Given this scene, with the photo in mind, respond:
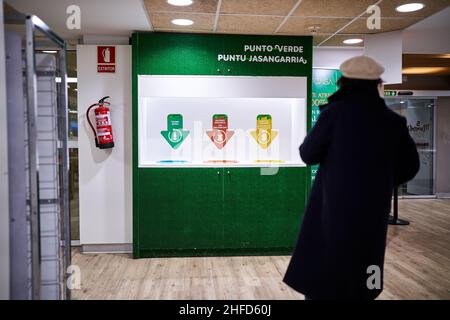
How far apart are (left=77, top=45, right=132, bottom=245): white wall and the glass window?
6.85 meters

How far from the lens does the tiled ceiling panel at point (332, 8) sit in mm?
3727

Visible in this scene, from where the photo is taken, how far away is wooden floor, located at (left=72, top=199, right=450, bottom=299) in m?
3.70

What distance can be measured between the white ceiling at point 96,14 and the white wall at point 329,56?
240 cm

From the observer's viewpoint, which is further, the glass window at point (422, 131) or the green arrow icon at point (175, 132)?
the glass window at point (422, 131)

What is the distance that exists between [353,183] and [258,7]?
2.41 meters

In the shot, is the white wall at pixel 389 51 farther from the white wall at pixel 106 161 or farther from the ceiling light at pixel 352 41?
the white wall at pixel 106 161

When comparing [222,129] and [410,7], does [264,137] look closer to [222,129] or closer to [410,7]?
[222,129]

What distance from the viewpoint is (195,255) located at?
16.1ft

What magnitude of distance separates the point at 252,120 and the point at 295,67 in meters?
0.82
